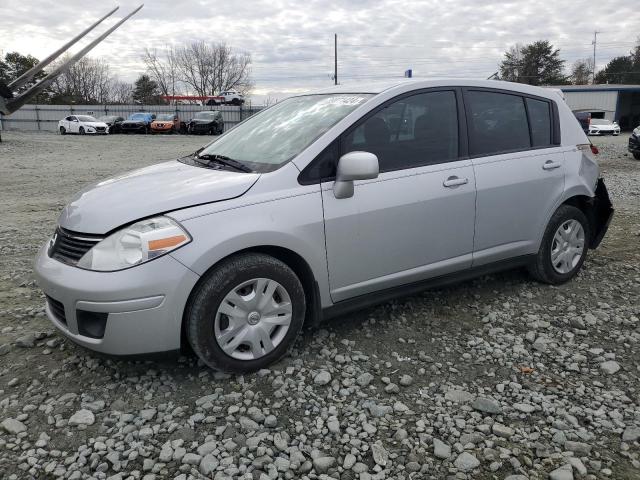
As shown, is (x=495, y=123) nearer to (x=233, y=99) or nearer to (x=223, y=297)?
(x=223, y=297)

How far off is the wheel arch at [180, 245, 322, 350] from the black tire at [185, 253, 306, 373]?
3 centimetres

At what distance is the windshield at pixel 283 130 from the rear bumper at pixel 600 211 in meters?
2.53

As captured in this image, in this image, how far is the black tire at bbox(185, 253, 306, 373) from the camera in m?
2.82

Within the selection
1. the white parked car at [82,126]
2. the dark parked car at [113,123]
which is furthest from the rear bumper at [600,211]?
the dark parked car at [113,123]

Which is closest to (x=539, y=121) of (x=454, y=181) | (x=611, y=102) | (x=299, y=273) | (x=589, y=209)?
(x=589, y=209)

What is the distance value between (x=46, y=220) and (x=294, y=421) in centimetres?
590

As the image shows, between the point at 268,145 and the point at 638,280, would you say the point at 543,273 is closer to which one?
the point at 638,280

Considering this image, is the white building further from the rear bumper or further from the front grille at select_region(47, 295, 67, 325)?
the front grille at select_region(47, 295, 67, 325)

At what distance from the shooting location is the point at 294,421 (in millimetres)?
2711

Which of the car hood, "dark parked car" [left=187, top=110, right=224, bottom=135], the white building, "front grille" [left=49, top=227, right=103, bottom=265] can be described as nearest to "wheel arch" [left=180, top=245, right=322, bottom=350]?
the car hood

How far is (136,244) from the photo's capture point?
2744 mm

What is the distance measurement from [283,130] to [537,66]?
250 feet

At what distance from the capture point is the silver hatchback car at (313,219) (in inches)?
109

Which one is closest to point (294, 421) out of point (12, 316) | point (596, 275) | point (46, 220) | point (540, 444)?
point (540, 444)
